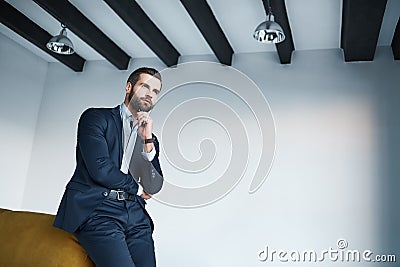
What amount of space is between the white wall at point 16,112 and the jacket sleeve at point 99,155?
2944mm

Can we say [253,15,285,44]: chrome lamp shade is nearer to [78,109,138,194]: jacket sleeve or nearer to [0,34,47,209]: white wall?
[78,109,138,194]: jacket sleeve

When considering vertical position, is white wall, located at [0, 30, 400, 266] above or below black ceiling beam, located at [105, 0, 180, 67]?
below

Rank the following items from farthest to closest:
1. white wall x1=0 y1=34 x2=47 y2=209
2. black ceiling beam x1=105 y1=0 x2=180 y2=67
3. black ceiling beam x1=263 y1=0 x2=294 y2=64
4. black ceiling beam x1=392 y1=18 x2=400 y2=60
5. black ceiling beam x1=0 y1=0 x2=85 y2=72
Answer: white wall x1=0 y1=34 x2=47 y2=209, black ceiling beam x1=0 y1=0 x2=85 y2=72, black ceiling beam x1=392 y1=18 x2=400 y2=60, black ceiling beam x1=105 y1=0 x2=180 y2=67, black ceiling beam x1=263 y1=0 x2=294 y2=64

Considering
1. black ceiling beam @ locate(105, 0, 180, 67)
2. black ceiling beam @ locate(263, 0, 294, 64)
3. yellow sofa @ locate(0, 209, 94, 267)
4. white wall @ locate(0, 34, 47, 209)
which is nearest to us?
yellow sofa @ locate(0, 209, 94, 267)

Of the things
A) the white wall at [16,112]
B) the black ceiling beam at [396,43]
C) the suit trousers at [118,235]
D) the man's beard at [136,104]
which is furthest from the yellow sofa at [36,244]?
the black ceiling beam at [396,43]

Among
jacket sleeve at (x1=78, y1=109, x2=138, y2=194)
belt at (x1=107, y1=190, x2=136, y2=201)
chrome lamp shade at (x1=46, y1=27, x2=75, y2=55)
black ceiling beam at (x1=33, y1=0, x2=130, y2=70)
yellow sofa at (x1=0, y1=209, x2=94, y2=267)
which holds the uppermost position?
black ceiling beam at (x1=33, y1=0, x2=130, y2=70)

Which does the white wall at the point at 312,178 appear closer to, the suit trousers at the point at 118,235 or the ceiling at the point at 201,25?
the ceiling at the point at 201,25

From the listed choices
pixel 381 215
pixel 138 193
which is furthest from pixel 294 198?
pixel 138 193

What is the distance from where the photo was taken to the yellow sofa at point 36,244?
5.64 ft

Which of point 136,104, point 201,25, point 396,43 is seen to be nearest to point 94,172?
point 136,104

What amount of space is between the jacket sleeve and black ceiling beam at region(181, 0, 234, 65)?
5.94 feet

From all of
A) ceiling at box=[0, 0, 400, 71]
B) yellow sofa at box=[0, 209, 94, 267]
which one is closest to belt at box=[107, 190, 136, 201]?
yellow sofa at box=[0, 209, 94, 267]

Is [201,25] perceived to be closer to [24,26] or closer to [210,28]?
[210,28]

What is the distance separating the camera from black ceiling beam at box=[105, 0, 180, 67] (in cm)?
337
